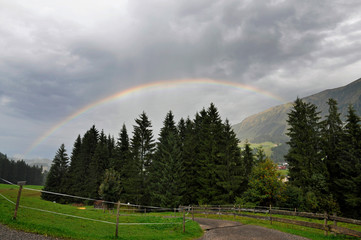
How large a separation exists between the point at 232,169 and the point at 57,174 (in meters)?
60.6

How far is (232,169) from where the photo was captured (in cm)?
4091

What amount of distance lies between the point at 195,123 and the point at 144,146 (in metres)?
16.9

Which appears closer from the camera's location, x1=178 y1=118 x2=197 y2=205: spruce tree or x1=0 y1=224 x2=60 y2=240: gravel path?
x1=0 y1=224 x2=60 y2=240: gravel path

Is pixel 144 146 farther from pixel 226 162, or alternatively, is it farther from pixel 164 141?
pixel 226 162

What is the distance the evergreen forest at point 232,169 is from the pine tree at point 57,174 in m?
3.72

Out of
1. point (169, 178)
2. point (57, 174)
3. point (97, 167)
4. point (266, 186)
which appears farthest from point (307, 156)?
point (57, 174)

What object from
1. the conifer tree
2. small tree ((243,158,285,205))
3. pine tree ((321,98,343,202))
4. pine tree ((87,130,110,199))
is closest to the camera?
small tree ((243,158,285,205))

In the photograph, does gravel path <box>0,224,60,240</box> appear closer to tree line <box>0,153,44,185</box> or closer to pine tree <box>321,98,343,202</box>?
pine tree <box>321,98,343,202</box>

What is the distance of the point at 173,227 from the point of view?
1656 cm

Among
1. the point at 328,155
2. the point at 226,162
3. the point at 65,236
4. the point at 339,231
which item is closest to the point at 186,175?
the point at 226,162

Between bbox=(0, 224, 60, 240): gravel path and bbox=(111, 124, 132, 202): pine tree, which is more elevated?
bbox=(111, 124, 132, 202): pine tree

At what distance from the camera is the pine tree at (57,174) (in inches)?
2574

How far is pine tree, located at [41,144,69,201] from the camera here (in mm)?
65375

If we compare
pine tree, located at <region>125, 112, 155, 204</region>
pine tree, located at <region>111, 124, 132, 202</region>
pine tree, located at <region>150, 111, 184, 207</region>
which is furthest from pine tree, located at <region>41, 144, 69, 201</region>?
Result: pine tree, located at <region>150, 111, 184, 207</region>
